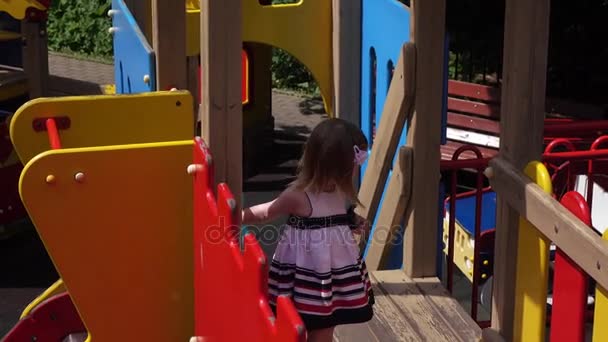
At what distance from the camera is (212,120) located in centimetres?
312

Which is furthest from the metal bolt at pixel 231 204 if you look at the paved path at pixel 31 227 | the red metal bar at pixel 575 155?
the paved path at pixel 31 227

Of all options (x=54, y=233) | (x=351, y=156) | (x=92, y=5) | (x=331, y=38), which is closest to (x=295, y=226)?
(x=351, y=156)

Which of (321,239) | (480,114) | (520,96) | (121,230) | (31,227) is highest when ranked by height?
(520,96)

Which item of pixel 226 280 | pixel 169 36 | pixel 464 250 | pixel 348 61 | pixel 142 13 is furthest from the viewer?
pixel 142 13

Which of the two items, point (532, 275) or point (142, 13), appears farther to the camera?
point (142, 13)

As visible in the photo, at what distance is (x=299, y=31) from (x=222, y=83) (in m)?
3.42

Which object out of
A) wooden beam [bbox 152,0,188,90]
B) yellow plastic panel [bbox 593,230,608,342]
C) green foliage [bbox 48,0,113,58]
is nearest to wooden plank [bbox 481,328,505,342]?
yellow plastic panel [bbox 593,230,608,342]

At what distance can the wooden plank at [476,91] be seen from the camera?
846cm

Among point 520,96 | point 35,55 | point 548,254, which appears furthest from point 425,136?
point 35,55

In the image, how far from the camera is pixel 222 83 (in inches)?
122

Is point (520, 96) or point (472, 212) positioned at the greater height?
point (520, 96)

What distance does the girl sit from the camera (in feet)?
9.95

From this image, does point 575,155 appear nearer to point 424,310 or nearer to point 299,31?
point 424,310

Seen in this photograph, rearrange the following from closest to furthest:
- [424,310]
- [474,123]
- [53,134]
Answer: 1. [53,134]
2. [424,310]
3. [474,123]
